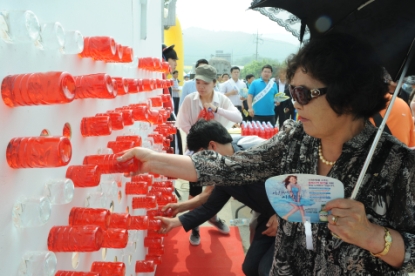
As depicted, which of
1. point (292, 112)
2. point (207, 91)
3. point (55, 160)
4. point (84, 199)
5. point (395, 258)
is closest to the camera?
point (55, 160)

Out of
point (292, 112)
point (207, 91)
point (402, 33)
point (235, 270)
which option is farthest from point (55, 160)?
point (292, 112)

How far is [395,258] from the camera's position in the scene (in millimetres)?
1062

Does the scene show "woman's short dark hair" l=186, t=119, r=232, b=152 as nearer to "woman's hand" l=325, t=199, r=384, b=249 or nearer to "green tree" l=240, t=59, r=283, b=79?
"green tree" l=240, t=59, r=283, b=79

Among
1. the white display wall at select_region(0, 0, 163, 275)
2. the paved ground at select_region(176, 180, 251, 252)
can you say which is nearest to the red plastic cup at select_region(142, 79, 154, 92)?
the white display wall at select_region(0, 0, 163, 275)

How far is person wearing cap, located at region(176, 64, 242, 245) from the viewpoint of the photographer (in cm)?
358

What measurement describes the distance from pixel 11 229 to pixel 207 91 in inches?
118

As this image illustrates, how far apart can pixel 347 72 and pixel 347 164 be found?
289 mm

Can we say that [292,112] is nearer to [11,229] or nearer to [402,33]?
[402,33]

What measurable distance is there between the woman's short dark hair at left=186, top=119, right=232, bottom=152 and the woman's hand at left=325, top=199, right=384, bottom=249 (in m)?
1.26

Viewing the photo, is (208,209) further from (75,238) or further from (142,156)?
(75,238)

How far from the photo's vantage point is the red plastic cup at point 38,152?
706 mm

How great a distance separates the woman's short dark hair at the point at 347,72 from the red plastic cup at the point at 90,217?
29.2 inches

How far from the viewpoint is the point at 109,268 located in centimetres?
118

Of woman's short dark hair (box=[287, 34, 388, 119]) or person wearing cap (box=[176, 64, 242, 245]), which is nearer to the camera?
woman's short dark hair (box=[287, 34, 388, 119])
